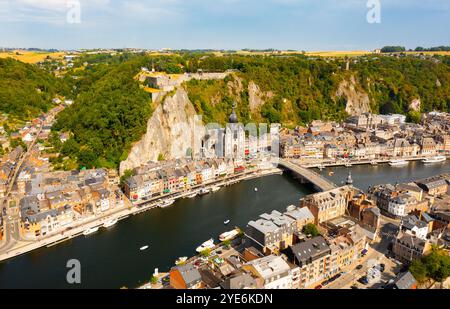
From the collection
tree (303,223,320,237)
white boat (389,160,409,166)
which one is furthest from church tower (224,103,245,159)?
white boat (389,160,409,166)

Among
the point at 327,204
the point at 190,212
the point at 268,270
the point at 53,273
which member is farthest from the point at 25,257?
the point at 327,204

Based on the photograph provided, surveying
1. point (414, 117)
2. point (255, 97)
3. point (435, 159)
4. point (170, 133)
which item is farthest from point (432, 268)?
point (414, 117)

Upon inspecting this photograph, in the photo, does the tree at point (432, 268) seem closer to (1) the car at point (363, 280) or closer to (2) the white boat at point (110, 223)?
(1) the car at point (363, 280)

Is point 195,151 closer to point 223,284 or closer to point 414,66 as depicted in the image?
point 223,284

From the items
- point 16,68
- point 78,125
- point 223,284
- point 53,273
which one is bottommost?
point 53,273

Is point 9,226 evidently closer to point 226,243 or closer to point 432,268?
point 226,243

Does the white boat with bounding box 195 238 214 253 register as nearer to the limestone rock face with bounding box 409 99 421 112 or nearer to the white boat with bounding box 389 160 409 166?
the white boat with bounding box 389 160 409 166
